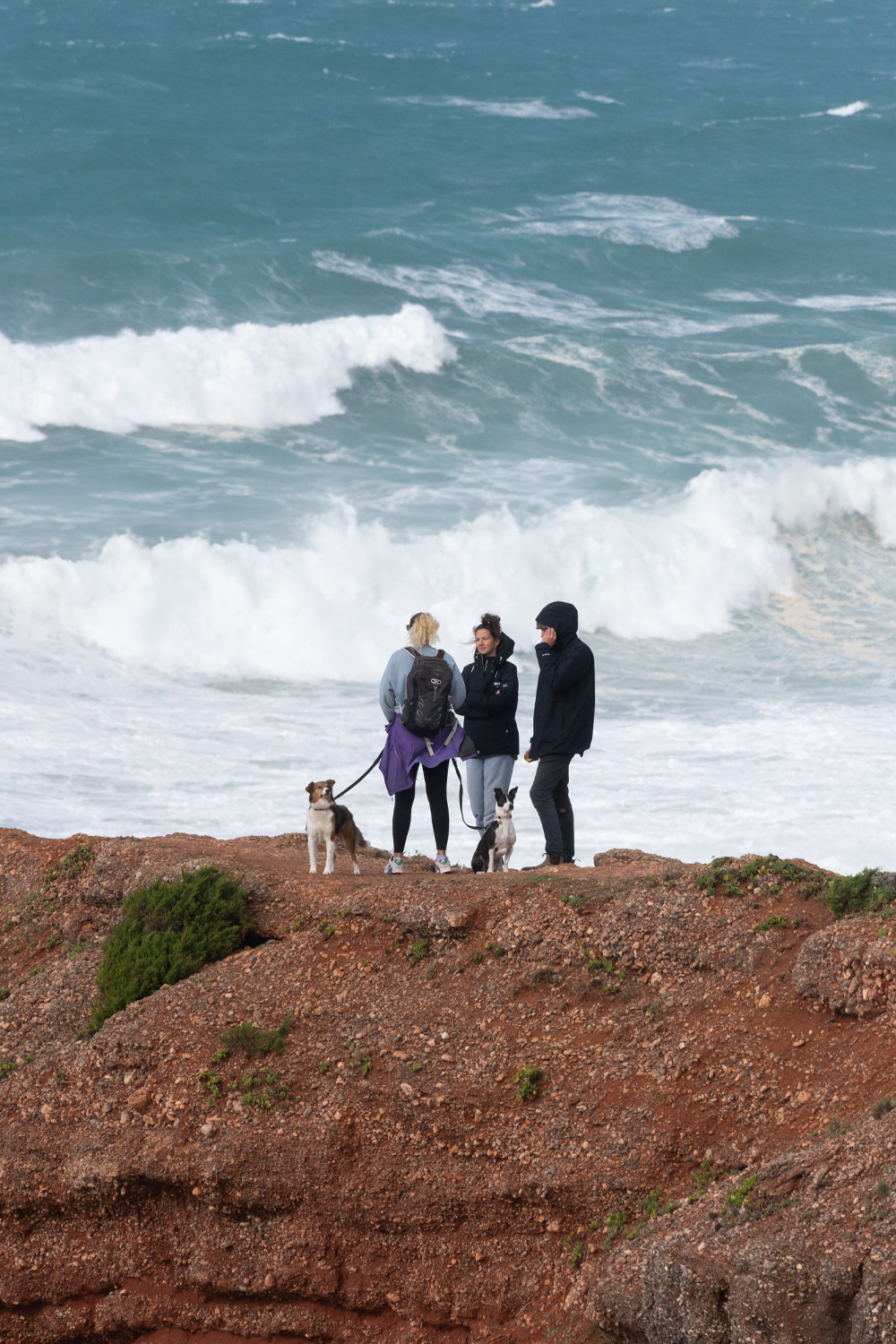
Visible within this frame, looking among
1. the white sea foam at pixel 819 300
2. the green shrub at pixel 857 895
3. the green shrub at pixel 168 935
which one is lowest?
the green shrub at pixel 168 935

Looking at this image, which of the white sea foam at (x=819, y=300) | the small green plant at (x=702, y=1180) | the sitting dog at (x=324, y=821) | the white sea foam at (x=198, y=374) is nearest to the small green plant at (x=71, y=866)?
the sitting dog at (x=324, y=821)

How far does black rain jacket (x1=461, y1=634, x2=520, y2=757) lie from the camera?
29.1ft

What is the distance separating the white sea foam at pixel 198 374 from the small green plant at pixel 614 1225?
77.8 ft

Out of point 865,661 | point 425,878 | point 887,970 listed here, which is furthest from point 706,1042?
point 865,661

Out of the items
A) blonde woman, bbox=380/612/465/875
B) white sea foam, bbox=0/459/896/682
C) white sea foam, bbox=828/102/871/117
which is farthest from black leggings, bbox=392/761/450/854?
white sea foam, bbox=828/102/871/117

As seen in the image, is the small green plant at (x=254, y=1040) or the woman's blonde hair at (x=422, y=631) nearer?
the small green plant at (x=254, y=1040)

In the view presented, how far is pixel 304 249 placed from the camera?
1331 inches

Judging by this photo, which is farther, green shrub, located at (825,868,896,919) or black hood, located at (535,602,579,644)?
black hood, located at (535,602,579,644)

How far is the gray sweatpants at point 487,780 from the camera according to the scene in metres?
9.10

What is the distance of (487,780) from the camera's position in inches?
359

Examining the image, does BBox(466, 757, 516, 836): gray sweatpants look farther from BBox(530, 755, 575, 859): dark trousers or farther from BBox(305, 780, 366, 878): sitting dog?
BBox(305, 780, 366, 878): sitting dog

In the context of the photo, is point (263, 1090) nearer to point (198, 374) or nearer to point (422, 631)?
point (422, 631)

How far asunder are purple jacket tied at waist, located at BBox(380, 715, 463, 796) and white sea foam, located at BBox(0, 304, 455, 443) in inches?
793

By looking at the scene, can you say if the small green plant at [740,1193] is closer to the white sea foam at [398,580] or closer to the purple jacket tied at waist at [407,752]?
the purple jacket tied at waist at [407,752]
